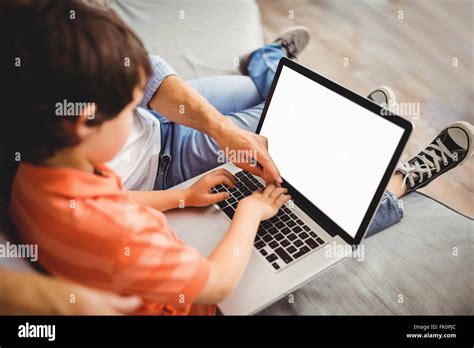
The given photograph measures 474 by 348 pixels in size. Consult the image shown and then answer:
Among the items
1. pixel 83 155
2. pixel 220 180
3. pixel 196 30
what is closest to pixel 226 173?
pixel 220 180

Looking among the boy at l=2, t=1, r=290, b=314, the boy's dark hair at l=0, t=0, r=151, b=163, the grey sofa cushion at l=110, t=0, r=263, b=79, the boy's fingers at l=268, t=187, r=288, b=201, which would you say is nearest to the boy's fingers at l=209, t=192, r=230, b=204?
the boy's fingers at l=268, t=187, r=288, b=201

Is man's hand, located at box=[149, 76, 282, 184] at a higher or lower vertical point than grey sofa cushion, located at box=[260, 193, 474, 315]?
higher

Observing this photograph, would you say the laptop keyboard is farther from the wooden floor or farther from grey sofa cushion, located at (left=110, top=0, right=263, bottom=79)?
the wooden floor

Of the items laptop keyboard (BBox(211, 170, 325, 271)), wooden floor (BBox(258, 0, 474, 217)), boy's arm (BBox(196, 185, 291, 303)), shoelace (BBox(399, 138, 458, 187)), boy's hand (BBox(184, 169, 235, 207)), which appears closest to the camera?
boy's arm (BBox(196, 185, 291, 303))

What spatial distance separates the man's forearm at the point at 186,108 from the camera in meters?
0.99

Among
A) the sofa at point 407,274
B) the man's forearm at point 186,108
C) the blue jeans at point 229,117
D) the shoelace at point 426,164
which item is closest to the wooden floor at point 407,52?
the shoelace at point 426,164

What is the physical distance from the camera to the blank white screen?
732mm

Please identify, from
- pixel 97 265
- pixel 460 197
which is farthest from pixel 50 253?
pixel 460 197

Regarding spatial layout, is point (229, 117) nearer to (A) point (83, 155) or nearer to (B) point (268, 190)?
(B) point (268, 190)

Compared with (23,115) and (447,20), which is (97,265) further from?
(447,20)

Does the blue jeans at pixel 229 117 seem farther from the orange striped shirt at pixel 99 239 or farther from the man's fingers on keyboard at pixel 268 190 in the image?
the orange striped shirt at pixel 99 239

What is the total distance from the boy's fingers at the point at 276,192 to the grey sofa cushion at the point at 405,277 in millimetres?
210

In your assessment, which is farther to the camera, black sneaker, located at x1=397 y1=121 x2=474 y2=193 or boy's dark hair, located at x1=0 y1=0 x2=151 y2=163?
black sneaker, located at x1=397 y1=121 x2=474 y2=193

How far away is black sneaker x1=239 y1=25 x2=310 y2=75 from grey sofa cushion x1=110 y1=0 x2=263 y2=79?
0.04 metres
